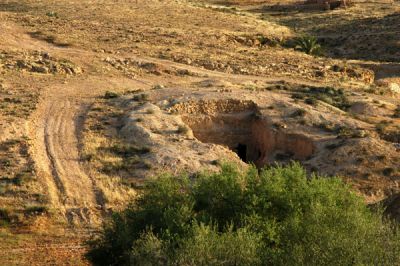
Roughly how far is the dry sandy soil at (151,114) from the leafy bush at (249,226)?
3449mm

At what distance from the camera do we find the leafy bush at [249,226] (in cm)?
1134

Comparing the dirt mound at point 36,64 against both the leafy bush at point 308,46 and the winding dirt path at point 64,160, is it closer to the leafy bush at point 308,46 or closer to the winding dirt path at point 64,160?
the winding dirt path at point 64,160

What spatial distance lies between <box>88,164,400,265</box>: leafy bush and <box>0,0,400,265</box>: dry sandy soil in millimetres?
3449

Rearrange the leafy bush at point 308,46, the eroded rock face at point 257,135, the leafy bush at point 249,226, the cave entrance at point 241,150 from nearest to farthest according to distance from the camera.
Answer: the leafy bush at point 249,226 → the eroded rock face at point 257,135 → the cave entrance at point 241,150 → the leafy bush at point 308,46

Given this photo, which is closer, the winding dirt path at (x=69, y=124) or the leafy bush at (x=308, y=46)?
the winding dirt path at (x=69, y=124)

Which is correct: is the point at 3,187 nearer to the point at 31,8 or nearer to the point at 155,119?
the point at 155,119

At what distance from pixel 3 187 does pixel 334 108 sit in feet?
48.3

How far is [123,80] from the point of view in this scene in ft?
116

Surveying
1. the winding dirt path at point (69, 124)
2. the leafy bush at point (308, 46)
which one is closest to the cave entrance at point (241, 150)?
the winding dirt path at point (69, 124)

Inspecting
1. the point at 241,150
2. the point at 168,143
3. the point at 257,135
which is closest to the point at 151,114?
the point at 168,143

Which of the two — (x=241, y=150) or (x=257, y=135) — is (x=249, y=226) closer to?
(x=257, y=135)

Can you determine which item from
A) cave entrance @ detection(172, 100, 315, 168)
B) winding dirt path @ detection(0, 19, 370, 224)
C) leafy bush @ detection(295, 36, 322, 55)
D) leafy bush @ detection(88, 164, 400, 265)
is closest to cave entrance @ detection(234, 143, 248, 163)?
cave entrance @ detection(172, 100, 315, 168)

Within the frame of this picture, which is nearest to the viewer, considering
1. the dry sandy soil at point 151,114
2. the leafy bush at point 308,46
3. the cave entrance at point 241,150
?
the dry sandy soil at point 151,114

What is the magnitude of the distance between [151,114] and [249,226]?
15.0 m
